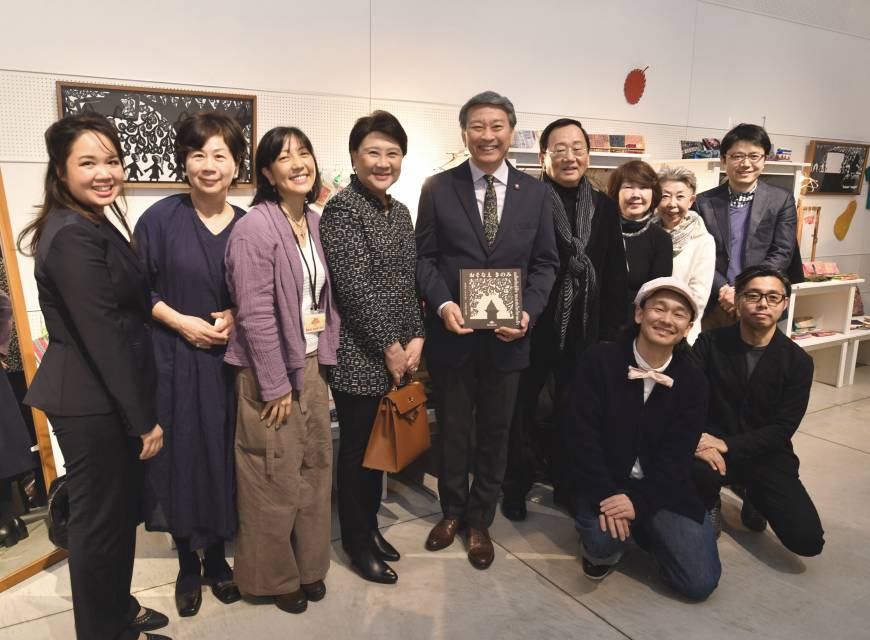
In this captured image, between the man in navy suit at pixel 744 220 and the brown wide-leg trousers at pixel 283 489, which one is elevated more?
the man in navy suit at pixel 744 220

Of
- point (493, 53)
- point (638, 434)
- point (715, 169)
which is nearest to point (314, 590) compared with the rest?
point (638, 434)

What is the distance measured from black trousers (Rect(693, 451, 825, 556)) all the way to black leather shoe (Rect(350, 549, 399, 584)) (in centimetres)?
140

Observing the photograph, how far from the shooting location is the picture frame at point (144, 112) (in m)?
3.14

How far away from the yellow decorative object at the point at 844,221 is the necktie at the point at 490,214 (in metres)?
5.70

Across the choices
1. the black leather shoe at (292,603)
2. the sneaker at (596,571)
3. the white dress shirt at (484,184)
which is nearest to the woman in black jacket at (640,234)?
the white dress shirt at (484,184)

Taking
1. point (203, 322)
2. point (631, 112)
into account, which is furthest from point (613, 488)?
point (631, 112)

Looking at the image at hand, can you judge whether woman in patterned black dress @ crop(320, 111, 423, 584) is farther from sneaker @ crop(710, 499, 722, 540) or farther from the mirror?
sneaker @ crop(710, 499, 722, 540)

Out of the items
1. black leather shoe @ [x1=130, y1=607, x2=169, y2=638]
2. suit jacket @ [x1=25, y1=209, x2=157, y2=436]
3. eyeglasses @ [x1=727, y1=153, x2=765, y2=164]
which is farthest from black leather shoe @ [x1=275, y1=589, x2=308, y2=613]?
eyeglasses @ [x1=727, y1=153, x2=765, y2=164]

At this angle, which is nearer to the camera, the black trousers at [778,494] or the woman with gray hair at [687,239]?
the black trousers at [778,494]

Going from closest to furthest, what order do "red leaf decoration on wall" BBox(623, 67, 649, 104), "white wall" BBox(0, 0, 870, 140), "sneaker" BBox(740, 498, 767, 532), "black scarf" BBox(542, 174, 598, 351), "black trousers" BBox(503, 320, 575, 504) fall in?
"black scarf" BBox(542, 174, 598, 351) < "black trousers" BBox(503, 320, 575, 504) < "sneaker" BBox(740, 498, 767, 532) < "white wall" BBox(0, 0, 870, 140) < "red leaf decoration on wall" BBox(623, 67, 649, 104)

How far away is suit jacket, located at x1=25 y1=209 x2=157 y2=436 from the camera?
→ 5.68 ft

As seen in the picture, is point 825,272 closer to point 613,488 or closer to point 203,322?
point 613,488

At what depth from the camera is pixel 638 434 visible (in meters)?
2.60

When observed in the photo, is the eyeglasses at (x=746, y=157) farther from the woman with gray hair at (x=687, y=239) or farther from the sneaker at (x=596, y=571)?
the sneaker at (x=596, y=571)
